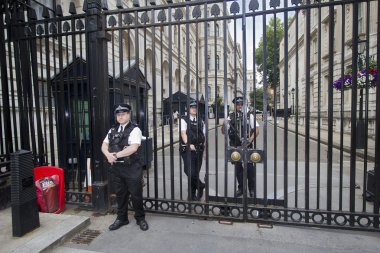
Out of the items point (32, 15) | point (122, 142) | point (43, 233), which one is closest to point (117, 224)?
point (43, 233)

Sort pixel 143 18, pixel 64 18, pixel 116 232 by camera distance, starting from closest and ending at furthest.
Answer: pixel 116 232 < pixel 143 18 < pixel 64 18

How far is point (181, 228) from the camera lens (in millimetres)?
4008

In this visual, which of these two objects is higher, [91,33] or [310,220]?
[91,33]

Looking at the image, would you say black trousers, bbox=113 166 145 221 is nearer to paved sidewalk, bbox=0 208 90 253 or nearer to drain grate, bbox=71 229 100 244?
drain grate, bbox=71 229 100 244

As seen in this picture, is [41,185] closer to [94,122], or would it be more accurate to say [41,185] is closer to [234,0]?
[94,122]

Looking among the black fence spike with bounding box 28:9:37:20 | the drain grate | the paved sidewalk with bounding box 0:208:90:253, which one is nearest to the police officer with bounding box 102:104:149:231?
the drain grate

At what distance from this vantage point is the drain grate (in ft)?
12.1

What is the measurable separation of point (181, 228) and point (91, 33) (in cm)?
331

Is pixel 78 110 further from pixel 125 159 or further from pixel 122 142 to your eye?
pixel 125 159

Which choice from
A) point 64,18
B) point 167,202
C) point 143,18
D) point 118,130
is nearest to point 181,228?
point 167,202

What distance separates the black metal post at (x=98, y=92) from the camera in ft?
14.5

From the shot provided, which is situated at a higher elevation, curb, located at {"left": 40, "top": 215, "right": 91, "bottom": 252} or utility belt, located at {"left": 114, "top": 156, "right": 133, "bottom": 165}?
utility belt, located at {"left": 114, "top": 156, "right": 133, "bottom": 165}

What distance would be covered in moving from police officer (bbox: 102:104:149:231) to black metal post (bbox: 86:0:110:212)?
0.58m

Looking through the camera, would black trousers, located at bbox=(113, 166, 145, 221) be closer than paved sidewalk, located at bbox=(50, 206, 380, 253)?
No
